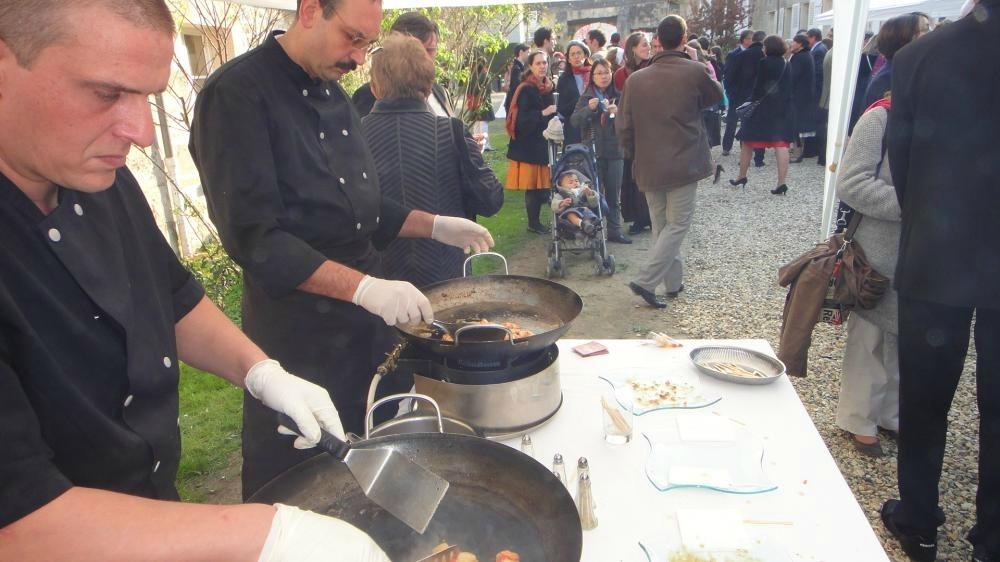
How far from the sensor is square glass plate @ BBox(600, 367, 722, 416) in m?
1.85

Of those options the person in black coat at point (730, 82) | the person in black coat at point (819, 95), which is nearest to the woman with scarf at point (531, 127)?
the person in black coat at point (730, 82)

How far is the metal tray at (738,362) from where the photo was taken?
6.33 feet

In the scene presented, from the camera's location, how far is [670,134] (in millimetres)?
4941

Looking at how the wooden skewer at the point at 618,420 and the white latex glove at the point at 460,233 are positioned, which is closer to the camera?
the wooden skewer at the point at 618,420

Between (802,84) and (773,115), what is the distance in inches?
57.8

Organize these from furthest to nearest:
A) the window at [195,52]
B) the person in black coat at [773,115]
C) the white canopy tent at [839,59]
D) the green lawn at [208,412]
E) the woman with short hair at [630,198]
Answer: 1. the person in black coat at [773,115]
2. the woman with short hair at [630,198]
3. the window at [195,52]
4. the white canopy tent at [839,59]
5. the green lawn at [208,412]

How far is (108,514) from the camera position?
2.96 feet

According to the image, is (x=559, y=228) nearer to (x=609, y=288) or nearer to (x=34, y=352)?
(x=609, y=288)

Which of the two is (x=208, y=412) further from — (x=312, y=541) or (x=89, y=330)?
(x=312, y=541)

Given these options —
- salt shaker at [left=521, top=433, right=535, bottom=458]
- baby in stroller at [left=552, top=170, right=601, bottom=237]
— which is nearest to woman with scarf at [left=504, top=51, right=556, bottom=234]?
baby in stroller at [left=552, top=170, right=601, bottom=237]

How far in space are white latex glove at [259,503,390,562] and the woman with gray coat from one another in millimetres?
2554

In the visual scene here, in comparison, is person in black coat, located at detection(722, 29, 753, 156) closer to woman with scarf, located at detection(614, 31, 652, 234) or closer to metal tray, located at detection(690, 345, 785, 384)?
woman with scarf, located at detection(614, 31, 652, 234)

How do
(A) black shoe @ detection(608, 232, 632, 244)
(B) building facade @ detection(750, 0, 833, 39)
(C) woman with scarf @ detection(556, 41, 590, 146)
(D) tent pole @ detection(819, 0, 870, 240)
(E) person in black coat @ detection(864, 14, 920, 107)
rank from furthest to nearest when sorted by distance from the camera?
(B) building facade @ detection(750, 0, 833, 39) → (C) woman with scarf @ detection(556, 41, 590, 146) → (A) black shoe @ detection(608, 232, 632, 244) → (D) tent pole @ detection(819, 0, 870, 240) → (E) person in black coat @ detection(864, 14, 920, 107)

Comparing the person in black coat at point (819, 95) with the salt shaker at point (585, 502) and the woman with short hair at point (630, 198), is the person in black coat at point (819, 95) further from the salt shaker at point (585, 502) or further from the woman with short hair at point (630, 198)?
the salt shaker at point (585, 502)
